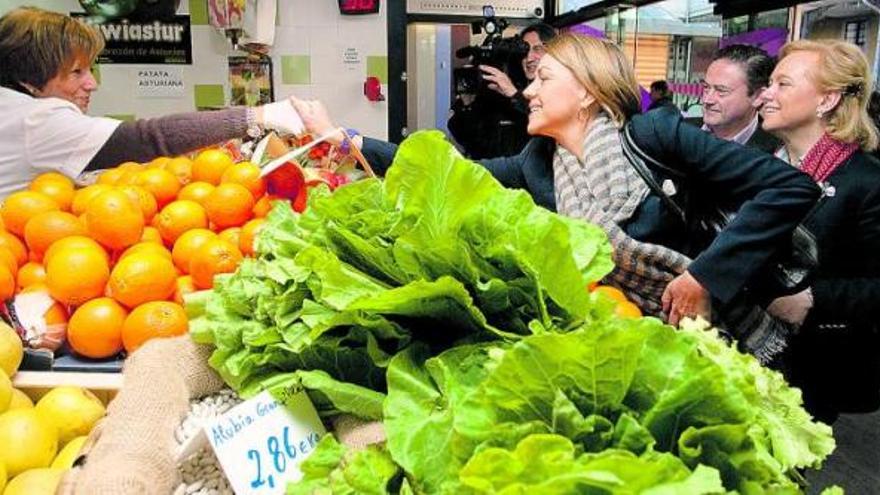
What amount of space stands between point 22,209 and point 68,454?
694mm

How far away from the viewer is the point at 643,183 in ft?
5.39

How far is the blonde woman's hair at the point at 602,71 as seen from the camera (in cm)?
177

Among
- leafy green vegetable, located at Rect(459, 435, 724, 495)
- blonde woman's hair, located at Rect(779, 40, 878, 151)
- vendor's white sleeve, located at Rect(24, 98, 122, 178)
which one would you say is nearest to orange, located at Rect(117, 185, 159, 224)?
vendor's white sleeve, located at Rect(24, 98, 122, 178)

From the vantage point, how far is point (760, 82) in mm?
2654

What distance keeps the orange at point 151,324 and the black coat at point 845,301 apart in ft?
4.82

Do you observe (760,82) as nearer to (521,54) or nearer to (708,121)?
(708,121)

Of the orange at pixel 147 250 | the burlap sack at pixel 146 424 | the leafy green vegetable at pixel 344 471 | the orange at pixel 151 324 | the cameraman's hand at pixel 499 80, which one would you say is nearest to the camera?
the leafy green vegetable at pixel 344 471

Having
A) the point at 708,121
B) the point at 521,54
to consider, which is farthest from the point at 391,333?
the point at 521,54

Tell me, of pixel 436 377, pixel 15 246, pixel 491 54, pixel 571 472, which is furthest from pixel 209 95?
pixel 571 472

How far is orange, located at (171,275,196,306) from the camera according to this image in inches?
55.1

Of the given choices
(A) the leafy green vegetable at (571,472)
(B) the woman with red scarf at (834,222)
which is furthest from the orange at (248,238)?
(B) the woman with red scarf at (834,222)

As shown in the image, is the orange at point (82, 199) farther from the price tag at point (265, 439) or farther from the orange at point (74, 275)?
the price tag at point (265, 439)

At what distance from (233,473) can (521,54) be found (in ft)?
11.9

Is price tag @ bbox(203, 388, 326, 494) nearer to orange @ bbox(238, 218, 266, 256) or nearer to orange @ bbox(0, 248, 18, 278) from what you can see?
orange @ bbox(238, 218, 266, 256)
